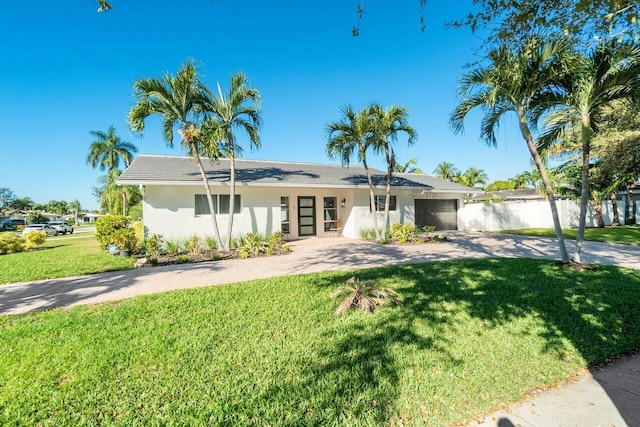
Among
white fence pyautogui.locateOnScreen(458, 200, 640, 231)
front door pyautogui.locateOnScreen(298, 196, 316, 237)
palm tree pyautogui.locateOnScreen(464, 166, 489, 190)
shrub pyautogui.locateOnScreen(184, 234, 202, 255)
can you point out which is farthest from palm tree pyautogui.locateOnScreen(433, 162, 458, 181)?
shrub pyautogui.locateOnScreen(184, 234, 202, 255)

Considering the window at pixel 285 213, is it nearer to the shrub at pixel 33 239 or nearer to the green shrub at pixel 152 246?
the green shrub at pixel 152 246

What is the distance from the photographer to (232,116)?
34.2ft

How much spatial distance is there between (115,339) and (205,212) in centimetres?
877

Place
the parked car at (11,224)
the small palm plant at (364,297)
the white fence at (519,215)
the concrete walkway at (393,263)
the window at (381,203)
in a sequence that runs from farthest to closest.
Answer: the parked car at (11,224), the white fence at (519,215), the window at (381,203), the small palm plant at (364,297), the concrete walkway at (393,263)

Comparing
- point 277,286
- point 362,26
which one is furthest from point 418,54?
point 277,286

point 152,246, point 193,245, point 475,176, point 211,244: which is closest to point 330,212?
point 211,244

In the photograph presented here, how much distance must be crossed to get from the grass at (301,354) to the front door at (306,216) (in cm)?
1004

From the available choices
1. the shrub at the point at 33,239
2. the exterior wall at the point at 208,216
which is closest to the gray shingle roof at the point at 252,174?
the exterior wall at the point at 208,216

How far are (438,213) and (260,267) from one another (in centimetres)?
1409

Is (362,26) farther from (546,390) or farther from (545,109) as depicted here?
(545,109)

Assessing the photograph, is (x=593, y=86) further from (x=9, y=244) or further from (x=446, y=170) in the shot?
(x=446, y=170)

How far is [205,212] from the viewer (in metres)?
12.1

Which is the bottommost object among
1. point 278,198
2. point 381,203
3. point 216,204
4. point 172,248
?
point 172,248

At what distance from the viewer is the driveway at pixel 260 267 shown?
5930 mm
